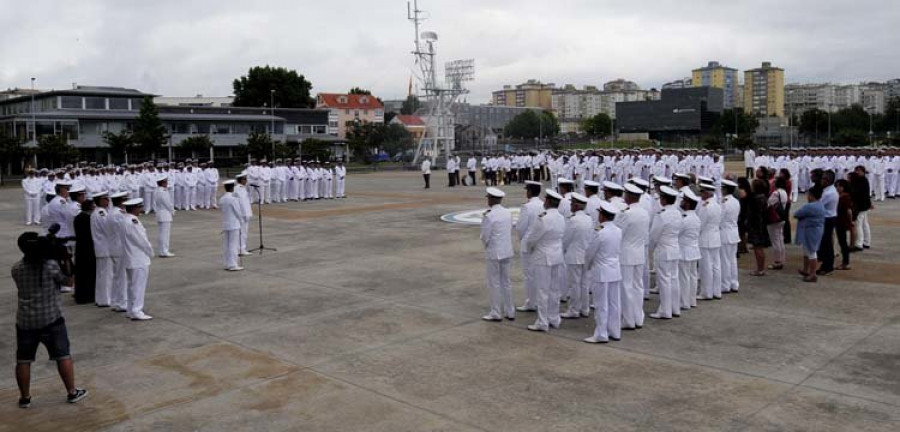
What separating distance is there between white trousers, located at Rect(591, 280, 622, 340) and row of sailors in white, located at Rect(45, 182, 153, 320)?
6.11 m

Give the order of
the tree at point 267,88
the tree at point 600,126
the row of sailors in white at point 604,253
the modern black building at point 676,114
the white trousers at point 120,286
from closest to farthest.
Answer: the row of sailors in white at point 604,253
the white trousers at point 120,286
the tree at point 267,88
the modern black building at point 676,114
the tree at point 600,126

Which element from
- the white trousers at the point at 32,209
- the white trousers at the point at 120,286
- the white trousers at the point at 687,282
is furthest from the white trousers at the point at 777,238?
the white trousers at the point at 32,209

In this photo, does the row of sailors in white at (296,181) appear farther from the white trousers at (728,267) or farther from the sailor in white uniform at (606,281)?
the sailor in white uniform at (606,281)

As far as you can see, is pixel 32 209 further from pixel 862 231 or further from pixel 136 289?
pixel 862 231

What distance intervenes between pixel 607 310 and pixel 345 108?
10194 cm

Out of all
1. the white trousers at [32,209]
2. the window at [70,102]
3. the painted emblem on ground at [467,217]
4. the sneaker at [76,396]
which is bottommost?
the sneaker at [76,396]

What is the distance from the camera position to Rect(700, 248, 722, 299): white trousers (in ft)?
35.4

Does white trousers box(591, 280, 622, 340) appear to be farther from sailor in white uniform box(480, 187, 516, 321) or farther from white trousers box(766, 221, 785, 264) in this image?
white trousers box(766, 221, 785, 264)

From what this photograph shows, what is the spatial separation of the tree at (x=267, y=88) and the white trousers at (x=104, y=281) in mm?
77281

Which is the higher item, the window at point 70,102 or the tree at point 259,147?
the window at point 70,102

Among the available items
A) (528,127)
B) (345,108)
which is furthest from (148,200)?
(528,127)

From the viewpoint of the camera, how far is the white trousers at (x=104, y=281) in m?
11.1

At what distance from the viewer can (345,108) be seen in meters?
108

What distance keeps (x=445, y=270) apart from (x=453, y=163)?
23.4 meters
